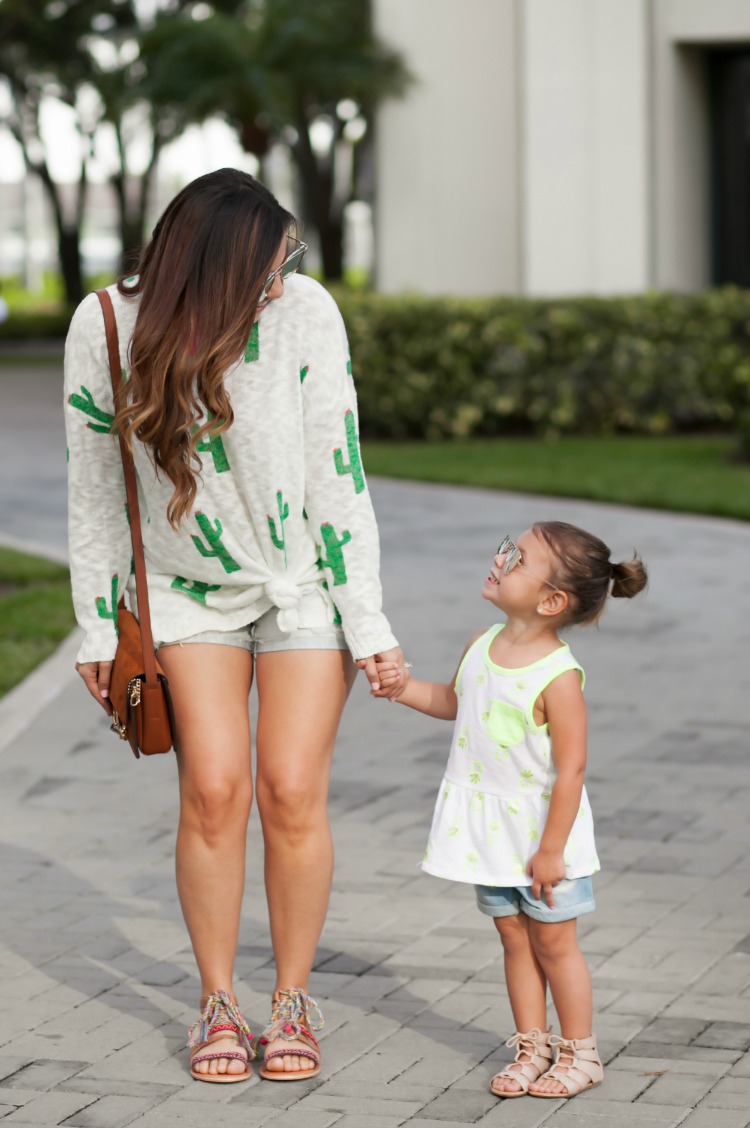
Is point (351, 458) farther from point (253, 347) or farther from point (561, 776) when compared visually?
point (561, 776)

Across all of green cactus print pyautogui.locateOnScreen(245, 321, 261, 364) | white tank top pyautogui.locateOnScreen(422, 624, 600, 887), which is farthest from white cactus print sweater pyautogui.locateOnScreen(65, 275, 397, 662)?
white tank top pyautogui.locateOnScreen(422, 624, 600, 887)

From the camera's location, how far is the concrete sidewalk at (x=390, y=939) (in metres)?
3.58

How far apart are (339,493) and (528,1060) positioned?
1.20 m

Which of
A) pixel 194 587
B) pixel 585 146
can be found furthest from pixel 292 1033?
pixel 585 146

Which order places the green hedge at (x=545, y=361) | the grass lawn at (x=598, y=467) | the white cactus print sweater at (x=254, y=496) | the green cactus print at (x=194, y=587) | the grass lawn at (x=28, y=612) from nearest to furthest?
the white cactus print sweater at (x=254, y=496) < the green cactus print at (x=194, y=587) < the grass lawn at (x=28, y=612) < the grass lawn at (x=598, y=467) < the green hedge at (x=545, y=361)

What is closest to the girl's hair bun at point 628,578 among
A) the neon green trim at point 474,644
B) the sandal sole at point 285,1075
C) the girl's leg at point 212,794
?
the neon green trim at point 474,644

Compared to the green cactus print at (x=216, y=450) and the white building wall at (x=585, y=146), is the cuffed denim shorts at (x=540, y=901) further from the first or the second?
the white building wall at (x=585, y=146)

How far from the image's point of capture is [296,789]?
3.64 m

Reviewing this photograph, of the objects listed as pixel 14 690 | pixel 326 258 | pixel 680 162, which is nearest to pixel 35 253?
pixel 326 258

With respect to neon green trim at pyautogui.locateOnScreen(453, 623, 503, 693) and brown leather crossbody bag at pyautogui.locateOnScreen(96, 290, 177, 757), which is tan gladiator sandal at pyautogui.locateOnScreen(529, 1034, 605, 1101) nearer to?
neon green trim at pyautogui.locateOnScreen(453, 623, 503, 693)

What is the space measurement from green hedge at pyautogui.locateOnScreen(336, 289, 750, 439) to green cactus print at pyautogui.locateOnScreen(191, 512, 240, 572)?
13183 mm

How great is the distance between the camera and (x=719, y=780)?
6.09 meters

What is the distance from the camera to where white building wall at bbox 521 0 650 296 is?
56.6ft

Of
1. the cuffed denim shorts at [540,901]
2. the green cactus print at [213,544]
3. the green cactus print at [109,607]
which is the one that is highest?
the green cactus print at [213,544]
